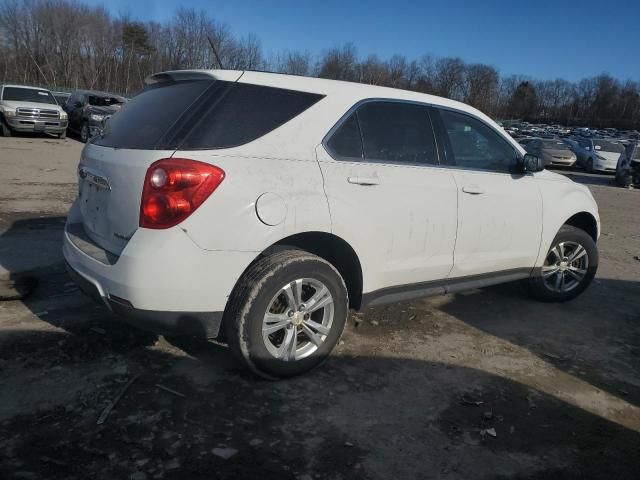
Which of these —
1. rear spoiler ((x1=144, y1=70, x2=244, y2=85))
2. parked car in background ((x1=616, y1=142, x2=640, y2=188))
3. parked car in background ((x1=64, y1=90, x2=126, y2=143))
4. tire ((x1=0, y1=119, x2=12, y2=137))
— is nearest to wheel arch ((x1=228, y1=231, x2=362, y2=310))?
rear spoiler ((x1=144, y1=70, x2=244, y2=85))

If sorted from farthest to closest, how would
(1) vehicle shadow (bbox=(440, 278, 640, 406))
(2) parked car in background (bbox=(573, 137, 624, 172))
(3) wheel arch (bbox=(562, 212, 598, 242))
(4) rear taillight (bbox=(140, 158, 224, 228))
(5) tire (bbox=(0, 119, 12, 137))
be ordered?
(2) parked car in background (bbox=(573, 137, 624, 172)), (5) tire (bbox=(0, 119, 12, 137)), (3) wheel arch (bbox=(562, 212, 598, 242)), (1) vehicle shadow (bbox=(440, 278, 640, 406)), (4) rear taillight (bbox=(140, 158, 224, 228))

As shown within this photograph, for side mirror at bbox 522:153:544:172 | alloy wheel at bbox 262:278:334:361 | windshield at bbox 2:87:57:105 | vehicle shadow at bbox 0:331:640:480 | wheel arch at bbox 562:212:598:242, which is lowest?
vehicle shadow at bbox 0:331:640:480

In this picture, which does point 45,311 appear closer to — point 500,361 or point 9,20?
point 500,361

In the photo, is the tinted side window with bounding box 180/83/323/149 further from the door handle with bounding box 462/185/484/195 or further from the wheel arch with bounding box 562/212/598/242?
the wheel arch with bounding box 562/212/598/242

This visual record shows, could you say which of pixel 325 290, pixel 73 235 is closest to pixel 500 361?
pixel 325 290

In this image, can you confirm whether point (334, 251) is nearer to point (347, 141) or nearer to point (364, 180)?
point (364, 180)

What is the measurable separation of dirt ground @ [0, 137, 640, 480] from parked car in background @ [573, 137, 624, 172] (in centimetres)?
2114

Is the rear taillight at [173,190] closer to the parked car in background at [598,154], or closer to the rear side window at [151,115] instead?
the rear side window at [151,115]

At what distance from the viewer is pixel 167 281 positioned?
2760mm

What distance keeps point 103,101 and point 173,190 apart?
1994 cm

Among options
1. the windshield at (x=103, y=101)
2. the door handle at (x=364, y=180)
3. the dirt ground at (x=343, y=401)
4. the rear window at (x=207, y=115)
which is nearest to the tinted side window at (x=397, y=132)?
the door handle at (x=364, y=180)

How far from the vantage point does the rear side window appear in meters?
3.03

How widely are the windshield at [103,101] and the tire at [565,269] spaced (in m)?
19.0

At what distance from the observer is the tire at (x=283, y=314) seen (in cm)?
299
